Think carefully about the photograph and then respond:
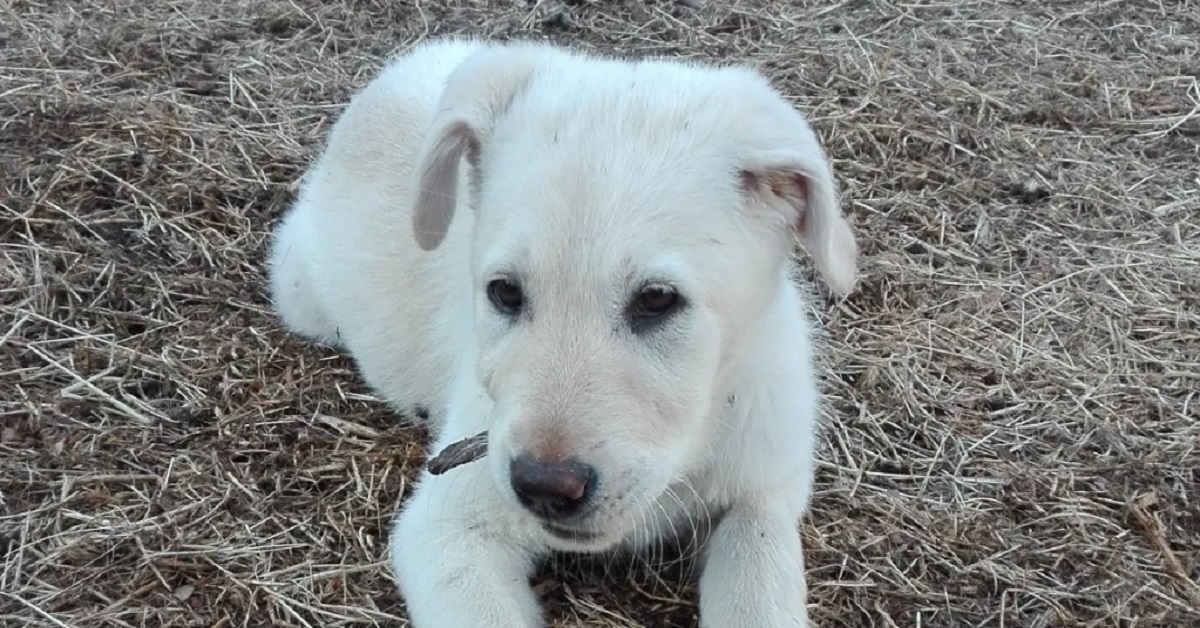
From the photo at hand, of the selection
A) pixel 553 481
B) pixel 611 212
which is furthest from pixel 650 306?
pixel 553 481

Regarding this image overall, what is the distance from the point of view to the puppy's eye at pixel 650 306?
8.99 feet

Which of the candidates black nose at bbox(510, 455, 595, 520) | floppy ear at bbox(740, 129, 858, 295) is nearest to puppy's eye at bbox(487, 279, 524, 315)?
black nose at bbox(510, 455, 595, 520)

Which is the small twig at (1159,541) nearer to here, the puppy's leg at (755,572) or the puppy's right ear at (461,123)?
the puppy's leg at (755,572)

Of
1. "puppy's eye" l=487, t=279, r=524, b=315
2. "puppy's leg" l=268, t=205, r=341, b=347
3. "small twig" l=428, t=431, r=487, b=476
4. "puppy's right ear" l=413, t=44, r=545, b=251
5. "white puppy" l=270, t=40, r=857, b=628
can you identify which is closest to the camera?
"white puppy" l=270, t=40, r=857, b=628

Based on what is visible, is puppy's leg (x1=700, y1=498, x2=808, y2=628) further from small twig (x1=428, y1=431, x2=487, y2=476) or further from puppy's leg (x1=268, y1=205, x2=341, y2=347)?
puppy's leg (x1=268, y1=205, x2=341, y2=347)

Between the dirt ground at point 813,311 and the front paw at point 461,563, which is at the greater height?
the front paw at point 461,563

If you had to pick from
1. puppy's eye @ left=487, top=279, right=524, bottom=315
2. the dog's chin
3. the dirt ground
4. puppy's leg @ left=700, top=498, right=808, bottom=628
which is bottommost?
the dirt ground

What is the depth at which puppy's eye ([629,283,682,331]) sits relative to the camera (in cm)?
274

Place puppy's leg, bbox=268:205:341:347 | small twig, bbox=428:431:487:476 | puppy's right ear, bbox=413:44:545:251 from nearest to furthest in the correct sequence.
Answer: puppy's right ear, bbox=413:44:545:251, small twig, bbox=428:431:487:476, puppy's leg, bbox=268:205:341:347

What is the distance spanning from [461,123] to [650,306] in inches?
29.7

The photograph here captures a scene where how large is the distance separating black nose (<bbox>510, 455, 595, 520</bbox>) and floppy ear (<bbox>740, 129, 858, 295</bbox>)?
84cm

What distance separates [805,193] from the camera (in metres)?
3.00

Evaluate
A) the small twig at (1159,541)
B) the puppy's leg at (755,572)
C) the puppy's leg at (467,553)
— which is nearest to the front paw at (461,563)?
the puppy's leg at (467,553)

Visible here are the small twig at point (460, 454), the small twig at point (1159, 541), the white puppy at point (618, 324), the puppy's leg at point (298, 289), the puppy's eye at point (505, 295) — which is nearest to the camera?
the white puppy at point (618, 324)
